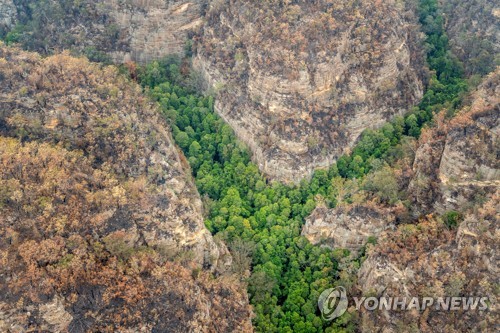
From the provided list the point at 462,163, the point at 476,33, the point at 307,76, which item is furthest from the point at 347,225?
the point at 476,33

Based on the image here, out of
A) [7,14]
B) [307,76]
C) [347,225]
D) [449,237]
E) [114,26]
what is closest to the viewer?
[449,237]

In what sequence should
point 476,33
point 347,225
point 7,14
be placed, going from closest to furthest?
point 347,225
point 7,14
point 476,33

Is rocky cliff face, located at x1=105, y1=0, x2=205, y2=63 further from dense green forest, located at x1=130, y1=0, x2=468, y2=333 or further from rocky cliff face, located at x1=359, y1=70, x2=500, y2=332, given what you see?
rocky cliff face, located at x1=359, y1=70, x2=500, y2=332

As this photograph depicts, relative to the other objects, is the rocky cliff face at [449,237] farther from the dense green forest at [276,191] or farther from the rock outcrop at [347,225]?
the dense green forest at [276,191]

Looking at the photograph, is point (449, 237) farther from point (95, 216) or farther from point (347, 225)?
point (95, 216)

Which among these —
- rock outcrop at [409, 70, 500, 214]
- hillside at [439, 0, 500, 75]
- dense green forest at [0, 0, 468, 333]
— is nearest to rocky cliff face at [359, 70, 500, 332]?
rock outcrop at [409, 70, 500, 214]

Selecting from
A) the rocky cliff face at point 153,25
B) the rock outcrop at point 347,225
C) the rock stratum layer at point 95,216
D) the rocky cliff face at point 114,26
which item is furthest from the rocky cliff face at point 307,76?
the rock stratum layer at point 95,216
